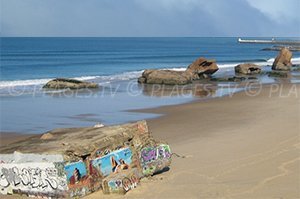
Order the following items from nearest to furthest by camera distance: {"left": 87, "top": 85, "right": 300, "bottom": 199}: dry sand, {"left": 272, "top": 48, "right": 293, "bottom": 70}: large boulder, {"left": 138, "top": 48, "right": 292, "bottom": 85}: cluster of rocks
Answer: {"left": 87, "top": 85, "right": 300, "bottom": 199}: dry sand → {"left": 138, "top": 48, "right": 292, "bottom": 85}: cluster of rocks → {"left": 272, "top": 48, "right": 293, "bottom": 70}: large boulder

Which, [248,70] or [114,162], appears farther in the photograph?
[248,70]

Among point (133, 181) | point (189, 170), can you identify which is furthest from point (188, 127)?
point (133, 181)

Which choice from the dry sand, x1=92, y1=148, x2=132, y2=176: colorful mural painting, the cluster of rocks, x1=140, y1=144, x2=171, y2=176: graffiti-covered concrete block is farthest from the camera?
the cluster of rocks

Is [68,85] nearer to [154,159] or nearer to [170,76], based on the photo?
[170,76]

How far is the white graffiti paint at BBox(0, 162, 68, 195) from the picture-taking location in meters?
8.41

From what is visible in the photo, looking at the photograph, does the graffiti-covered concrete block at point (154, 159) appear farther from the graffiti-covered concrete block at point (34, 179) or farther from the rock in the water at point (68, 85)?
the rock in the water at point (68, 85)

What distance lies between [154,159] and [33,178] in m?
2.78

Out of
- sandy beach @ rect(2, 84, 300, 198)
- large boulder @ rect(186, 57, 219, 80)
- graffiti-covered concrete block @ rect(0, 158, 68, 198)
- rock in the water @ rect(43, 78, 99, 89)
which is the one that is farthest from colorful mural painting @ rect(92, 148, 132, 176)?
large boulder @ rect(186, 57, 219, 80)

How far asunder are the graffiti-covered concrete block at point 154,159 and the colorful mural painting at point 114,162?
1.25 feet

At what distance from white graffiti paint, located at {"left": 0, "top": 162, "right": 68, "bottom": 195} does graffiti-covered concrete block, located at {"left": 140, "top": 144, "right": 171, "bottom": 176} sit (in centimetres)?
215

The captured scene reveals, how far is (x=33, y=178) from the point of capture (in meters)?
8.56

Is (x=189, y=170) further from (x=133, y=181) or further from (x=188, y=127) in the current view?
(x=188, y=127)

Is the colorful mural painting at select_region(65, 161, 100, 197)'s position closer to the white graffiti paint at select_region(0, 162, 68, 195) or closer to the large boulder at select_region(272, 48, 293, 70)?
the white graffiti paint at select_region(0, 162, 68, 195)

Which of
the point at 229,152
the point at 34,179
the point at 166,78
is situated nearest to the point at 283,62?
the point at 166,78
